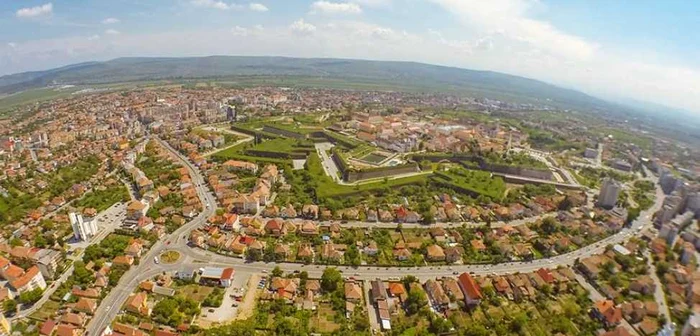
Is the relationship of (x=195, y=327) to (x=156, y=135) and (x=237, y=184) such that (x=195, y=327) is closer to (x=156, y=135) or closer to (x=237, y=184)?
(x=237, y=184)

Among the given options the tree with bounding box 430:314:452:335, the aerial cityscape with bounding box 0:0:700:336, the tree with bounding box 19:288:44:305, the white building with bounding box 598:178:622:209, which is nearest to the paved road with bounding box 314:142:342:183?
the aerial cityscape with bounding box 0:0:700:336

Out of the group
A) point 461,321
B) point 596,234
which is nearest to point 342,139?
point 596,234

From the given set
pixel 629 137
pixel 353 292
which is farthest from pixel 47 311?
pixel 629 137

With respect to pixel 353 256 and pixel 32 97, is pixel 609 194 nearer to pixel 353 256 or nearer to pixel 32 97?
pixel 353 256

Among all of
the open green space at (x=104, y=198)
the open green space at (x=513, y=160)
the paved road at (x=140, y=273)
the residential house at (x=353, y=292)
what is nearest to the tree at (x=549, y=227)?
the open green space at (x=513, y=160)

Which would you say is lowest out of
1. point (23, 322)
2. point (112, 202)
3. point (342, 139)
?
point (23, 322)

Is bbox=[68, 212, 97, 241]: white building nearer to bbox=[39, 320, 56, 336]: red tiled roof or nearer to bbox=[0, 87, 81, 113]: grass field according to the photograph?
bbox=[39, 320, 56, 336]: red tiled roof

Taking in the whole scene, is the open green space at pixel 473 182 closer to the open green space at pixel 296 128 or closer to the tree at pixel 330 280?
the tree at pixel 330 280
